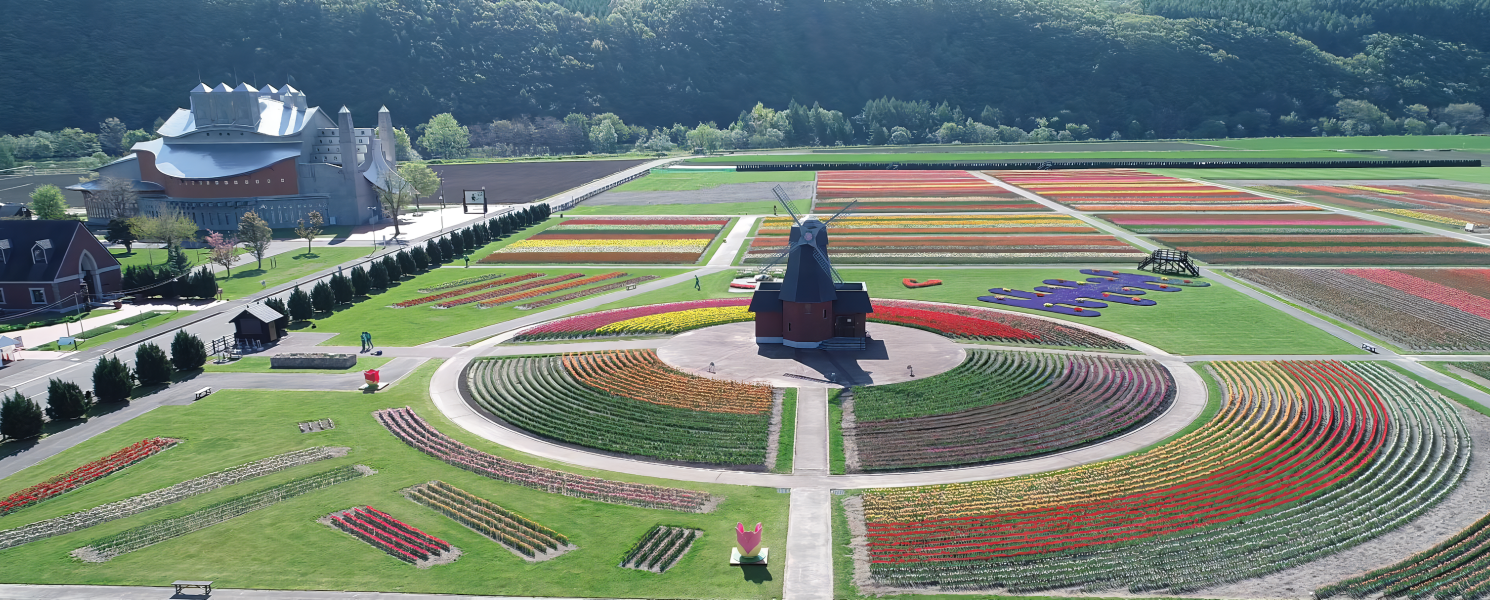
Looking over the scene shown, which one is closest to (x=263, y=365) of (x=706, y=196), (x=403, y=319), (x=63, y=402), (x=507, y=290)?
(x=63, y=402)

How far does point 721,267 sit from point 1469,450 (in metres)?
58.7

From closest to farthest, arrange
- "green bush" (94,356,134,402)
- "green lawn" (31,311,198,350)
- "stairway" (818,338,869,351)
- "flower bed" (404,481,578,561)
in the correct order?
"flower bed" (404,481,578,561) → "green bush" (94,356,134,402) → "stairway" (818,338,869,351) → "green lawn" (31,311,198,350)

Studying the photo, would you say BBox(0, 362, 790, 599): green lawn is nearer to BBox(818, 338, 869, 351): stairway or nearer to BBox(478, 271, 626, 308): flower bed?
BBox(818, 338, 869, 351): stairway

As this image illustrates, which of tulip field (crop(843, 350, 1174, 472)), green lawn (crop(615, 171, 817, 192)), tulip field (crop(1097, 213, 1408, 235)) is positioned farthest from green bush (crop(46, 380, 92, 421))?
green lawn (crop(615, 171, 817, 192))

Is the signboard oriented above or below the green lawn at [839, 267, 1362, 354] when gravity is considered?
above

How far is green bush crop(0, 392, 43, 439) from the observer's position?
143 ft

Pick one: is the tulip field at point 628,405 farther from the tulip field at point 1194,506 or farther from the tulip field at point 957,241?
the tulip field at point 957,241

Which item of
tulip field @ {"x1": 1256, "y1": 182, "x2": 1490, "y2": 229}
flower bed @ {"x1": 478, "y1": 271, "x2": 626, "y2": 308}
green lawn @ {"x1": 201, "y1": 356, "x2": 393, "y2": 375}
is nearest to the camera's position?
green lawn @ {"x1": 201, "y1": 356, "x2": 393, "y2": 375}

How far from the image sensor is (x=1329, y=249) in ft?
299

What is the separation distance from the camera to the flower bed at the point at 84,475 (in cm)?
3750

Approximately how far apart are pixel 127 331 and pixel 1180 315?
2936 inches

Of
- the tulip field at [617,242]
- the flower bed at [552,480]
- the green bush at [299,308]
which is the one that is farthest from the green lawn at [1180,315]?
the green bush at [299,308]

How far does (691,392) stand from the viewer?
49.4m

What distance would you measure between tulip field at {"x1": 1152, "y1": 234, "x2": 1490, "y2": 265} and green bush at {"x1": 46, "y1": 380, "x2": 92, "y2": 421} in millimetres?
86825
